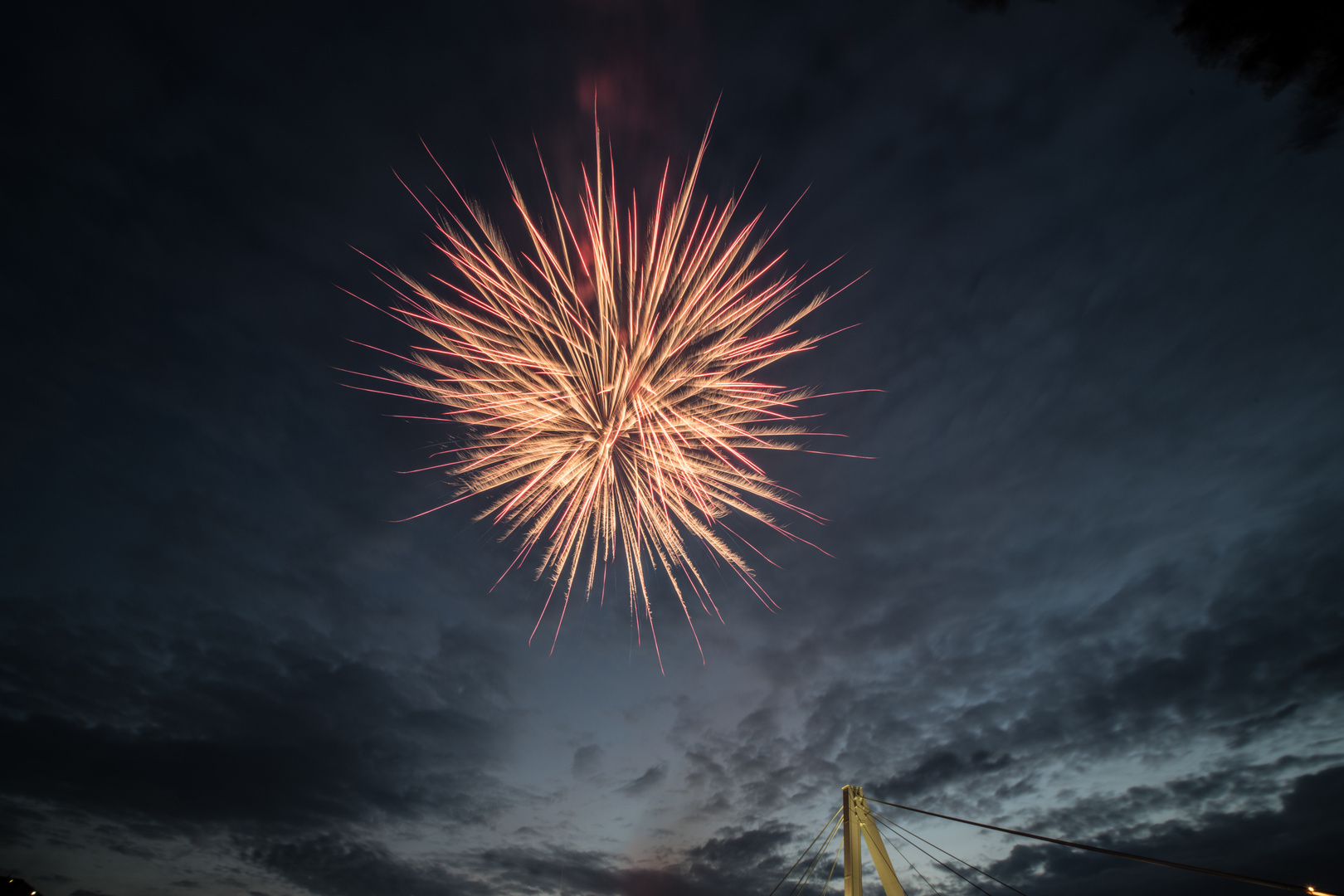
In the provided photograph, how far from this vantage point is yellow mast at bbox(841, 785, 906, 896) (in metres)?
16.3

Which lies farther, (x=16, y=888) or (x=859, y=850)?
(x=16, y=888)

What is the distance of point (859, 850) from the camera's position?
54.4 feet

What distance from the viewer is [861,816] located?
17500mm

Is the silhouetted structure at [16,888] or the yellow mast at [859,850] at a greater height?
the yellow mast at [859,850]

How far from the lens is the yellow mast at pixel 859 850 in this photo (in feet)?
53.5

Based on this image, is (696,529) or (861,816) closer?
(861,816)

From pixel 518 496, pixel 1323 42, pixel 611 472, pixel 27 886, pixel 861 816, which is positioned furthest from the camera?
pixel 27 886

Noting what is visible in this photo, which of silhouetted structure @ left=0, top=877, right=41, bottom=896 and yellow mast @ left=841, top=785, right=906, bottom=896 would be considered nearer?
yellow mast @ left=841, top=785, right=906, bottom=896

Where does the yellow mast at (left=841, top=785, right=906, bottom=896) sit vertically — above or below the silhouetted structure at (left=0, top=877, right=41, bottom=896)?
above

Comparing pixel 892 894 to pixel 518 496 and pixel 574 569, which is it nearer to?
pixel 574 569

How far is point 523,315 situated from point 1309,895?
Result: 22609mm

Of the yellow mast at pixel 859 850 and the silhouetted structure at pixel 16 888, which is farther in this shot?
the silhouetted structure at pixel 16 888

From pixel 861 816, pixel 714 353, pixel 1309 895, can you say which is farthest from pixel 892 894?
pixel 714 353

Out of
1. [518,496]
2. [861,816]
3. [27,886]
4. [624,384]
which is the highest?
[624,384]
